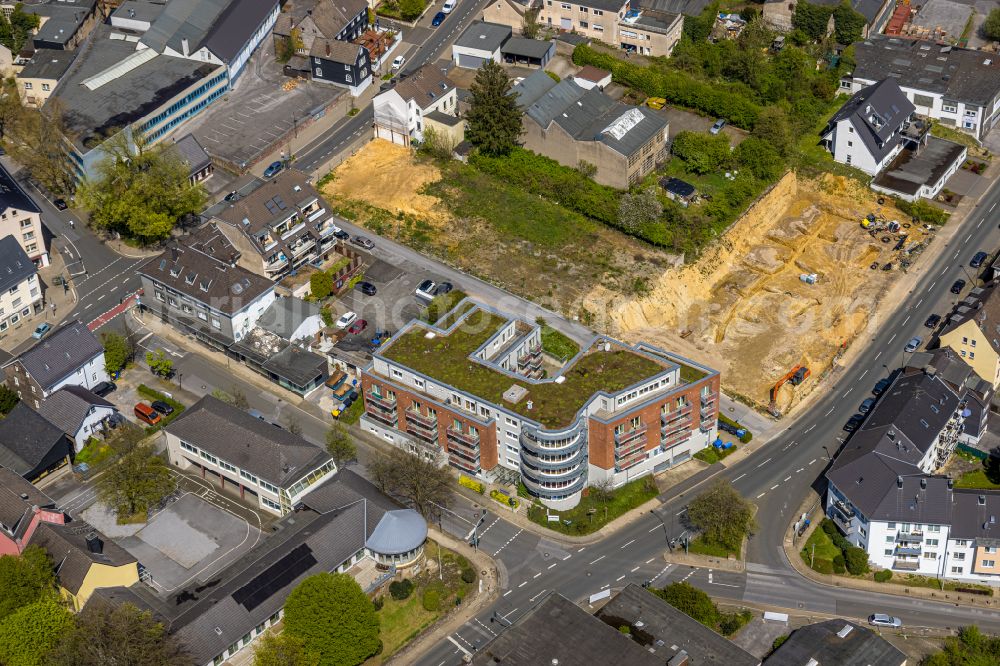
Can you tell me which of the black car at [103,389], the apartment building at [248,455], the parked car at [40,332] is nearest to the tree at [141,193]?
the parked car at [40,332]

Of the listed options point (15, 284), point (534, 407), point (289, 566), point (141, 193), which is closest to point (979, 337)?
point (534, 407)

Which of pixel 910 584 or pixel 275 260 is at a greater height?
pixel 275 260

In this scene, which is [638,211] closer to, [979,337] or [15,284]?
[979,337]

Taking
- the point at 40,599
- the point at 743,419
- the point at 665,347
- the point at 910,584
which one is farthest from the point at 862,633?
the point at 40,599

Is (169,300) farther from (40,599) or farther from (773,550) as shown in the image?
(773,550)

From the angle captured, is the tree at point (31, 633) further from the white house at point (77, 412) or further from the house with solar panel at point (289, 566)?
the white house at point (77, 412)

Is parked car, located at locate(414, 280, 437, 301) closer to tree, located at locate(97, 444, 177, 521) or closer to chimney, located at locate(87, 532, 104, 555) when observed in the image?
tree, located at locate(97, 444, 177, 521)

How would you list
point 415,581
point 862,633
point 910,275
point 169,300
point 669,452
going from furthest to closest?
point 910,275 < point 169,300 < point 669,452 < point 415,581 < point 862,633

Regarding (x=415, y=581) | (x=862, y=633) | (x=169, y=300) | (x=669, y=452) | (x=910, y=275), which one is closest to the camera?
(x=862, y=633)
